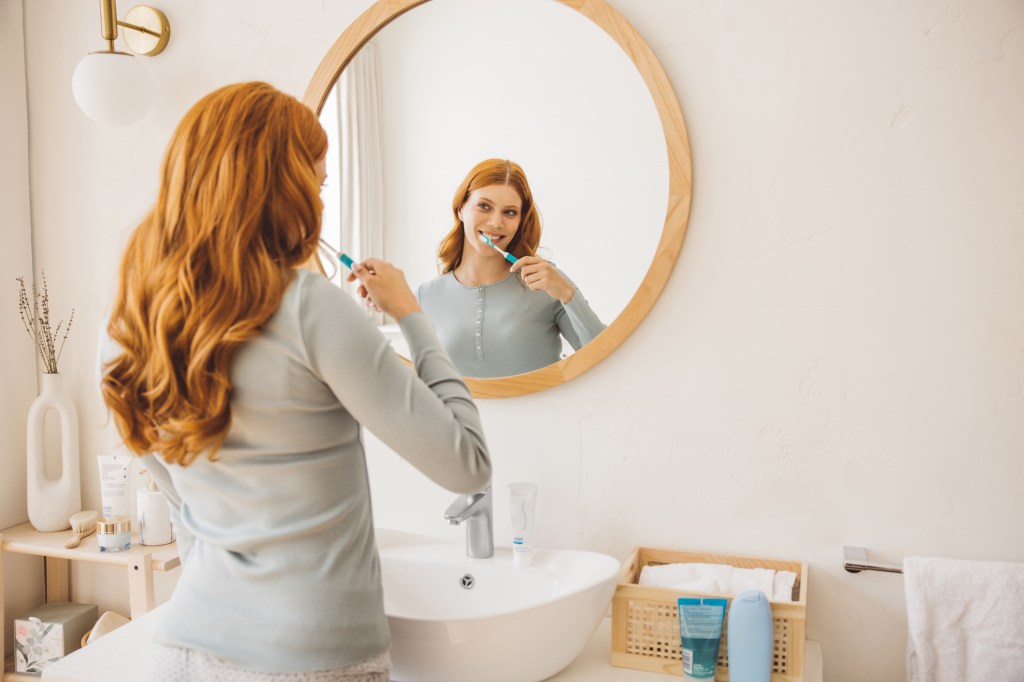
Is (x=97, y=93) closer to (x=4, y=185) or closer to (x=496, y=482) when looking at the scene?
(x=4, y=185)

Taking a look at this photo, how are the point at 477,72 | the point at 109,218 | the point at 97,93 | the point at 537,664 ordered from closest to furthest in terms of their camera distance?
the point at 537,664, the point at 477,72, the point at 97,93, the point at 109,218

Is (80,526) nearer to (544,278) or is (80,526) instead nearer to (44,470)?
(44,470)

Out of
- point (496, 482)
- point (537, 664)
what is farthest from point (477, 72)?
point (537, 664)

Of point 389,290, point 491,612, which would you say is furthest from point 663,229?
point 491,612

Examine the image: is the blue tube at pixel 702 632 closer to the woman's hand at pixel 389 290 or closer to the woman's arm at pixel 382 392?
the woman's arm at pixel 382 392

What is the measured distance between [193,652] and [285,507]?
0.64 ft

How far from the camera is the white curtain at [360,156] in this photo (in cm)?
149

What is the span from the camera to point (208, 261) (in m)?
0.83

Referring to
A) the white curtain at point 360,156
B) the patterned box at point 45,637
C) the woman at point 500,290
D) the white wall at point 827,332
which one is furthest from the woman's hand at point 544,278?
the patterned box at point 45,637

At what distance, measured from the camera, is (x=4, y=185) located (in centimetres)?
174

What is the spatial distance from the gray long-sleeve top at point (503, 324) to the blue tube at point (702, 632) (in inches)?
18.3

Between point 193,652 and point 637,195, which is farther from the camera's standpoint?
point 637,195

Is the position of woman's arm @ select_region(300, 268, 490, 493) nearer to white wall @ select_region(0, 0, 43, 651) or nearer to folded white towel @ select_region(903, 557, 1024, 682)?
folded white towel @ select_region(903, 557, 1024, 682)

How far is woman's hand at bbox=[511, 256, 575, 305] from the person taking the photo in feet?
4.53
